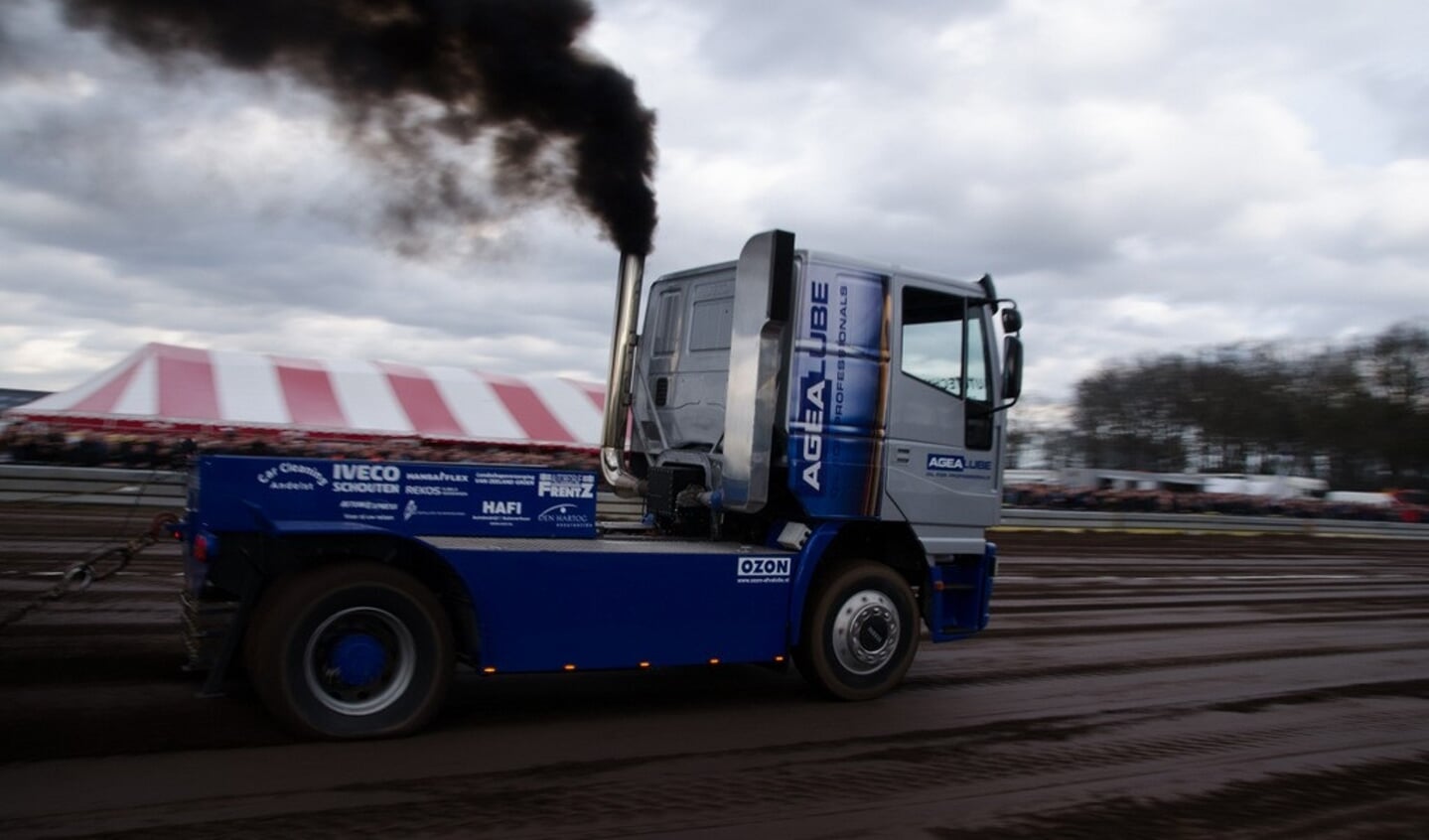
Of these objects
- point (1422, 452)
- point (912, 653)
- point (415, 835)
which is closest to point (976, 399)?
point (912, 653)

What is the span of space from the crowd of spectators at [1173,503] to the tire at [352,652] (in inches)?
1179

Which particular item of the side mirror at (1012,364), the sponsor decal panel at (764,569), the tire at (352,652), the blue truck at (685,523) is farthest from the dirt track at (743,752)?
the side mirror at (1012,364)

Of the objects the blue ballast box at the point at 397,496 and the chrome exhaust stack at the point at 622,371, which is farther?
the chrome exhaust stack at the point at 622,371

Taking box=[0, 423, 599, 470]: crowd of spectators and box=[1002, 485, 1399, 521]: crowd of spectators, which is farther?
box=[1002, 485, 1399, 521]: crowd of spectators

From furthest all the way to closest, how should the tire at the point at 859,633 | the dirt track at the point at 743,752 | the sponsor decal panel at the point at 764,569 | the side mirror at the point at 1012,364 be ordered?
the side mirror at the point at 1012,364 < the tire at the point at 859,633 < the sponsor decal panel at the point at 764,569 < the dirt track at the point at 743,752

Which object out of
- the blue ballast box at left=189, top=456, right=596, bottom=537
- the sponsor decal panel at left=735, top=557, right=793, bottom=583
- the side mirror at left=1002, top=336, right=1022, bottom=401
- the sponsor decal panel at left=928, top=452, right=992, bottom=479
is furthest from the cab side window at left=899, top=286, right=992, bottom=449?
the blue ballast box at left=189, top=456, right=596, bottom=537

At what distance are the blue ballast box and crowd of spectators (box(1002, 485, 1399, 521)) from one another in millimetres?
29206

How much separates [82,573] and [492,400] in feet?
56.2

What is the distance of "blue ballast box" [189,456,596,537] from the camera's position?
226 inches

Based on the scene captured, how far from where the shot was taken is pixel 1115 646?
425 inches

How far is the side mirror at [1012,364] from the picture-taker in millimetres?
7781

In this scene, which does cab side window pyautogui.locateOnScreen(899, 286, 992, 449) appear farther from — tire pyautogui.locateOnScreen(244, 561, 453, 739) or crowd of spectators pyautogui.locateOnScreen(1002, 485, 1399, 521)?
crowd of spectators pyautogui.locateOnScreen(1002, 485, 1399, 521)

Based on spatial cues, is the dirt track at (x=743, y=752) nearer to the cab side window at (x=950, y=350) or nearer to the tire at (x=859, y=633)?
the tire at (x=859, y=633)

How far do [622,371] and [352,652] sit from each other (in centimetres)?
344
